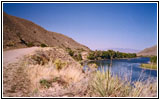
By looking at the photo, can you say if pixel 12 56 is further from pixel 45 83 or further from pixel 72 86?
pixel 72 86

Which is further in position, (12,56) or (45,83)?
(12,56)

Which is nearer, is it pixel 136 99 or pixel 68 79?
pixel 136 99

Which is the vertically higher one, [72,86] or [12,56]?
[12,56]

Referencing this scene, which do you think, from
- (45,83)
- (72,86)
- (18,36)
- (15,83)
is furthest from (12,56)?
(18,36)

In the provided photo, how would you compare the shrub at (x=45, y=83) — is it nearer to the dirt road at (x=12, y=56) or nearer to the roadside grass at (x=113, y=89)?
the roadside grass at (x=113, y=89)

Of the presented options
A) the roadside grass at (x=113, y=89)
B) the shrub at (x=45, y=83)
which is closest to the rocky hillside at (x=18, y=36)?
the shrub at (x=45, y=83)

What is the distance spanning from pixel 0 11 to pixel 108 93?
9.04 feet

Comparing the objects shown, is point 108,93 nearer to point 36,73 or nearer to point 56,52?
point 36,73

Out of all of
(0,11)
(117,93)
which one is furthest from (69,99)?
(0,11)

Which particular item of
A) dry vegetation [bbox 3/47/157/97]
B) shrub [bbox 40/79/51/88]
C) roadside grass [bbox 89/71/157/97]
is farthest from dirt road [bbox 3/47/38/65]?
roadside grass [bbox 89/71/157/97]

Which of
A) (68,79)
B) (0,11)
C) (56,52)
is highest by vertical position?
(0,11)

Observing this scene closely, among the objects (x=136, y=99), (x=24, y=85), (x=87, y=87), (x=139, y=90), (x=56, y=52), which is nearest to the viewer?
(x=136, y=99)

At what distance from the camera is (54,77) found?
438 centimetres

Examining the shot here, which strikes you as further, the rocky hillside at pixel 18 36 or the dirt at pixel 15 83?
the rocky hillside at pixel 18 36
